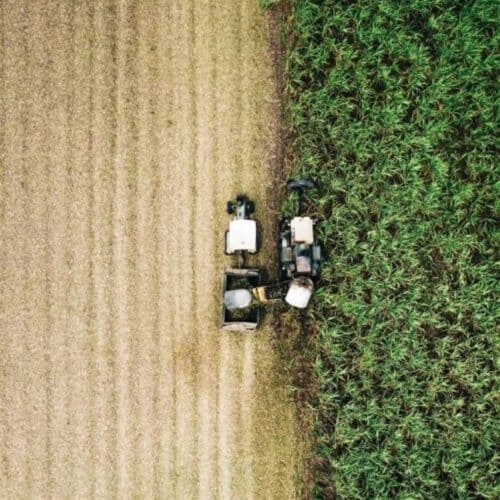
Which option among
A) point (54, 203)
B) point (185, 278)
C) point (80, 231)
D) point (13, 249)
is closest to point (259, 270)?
point (185, 278)

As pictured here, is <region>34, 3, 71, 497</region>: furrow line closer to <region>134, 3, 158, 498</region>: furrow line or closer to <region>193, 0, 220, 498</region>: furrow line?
<region>134, 3, 158, 498</region>: furrow line

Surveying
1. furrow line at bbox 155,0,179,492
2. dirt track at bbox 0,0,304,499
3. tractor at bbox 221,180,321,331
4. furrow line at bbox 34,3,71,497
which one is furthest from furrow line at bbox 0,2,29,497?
tractor at bbox 221,180,321,331

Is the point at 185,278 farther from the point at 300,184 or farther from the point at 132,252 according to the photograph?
the point at 300,184

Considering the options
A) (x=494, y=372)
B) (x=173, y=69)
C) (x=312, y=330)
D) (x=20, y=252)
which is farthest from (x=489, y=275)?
(x=20, y=252)

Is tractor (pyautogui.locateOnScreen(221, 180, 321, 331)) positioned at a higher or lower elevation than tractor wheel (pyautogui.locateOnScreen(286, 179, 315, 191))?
lower

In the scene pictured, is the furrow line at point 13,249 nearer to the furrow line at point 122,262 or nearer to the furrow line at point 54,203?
the furrow line at point 54,203

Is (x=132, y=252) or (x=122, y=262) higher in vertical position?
(x=132, y=252)
